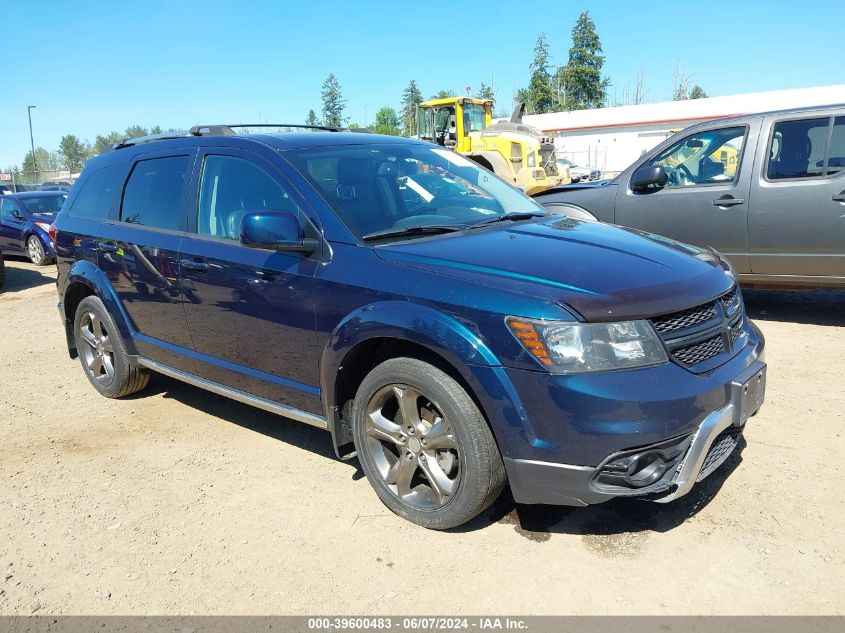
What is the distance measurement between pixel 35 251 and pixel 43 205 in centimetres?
111

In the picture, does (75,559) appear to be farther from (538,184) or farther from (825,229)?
(538,184)

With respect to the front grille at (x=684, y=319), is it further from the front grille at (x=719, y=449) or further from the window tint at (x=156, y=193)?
the window tint at (x=156, y=193)

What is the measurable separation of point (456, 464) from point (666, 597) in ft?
3.26

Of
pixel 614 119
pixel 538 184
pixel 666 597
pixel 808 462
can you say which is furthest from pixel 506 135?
pixel 614 119

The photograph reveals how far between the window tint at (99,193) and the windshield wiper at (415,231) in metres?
2.51

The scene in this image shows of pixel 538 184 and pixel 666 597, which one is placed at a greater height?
pixel 538 184

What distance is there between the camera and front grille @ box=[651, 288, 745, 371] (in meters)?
2.79

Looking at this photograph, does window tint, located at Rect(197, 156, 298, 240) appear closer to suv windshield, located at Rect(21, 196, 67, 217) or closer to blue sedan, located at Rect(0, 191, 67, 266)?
blue sedan, located at Rect(0, 191, 67, 266)

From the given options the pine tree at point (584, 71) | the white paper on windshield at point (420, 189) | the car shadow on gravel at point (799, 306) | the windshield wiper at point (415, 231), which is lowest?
the car shadow on gravel at point (799, 306)

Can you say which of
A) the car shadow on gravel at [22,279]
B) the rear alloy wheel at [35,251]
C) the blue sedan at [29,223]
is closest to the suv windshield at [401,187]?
the car shadow on gravel at [22,279]

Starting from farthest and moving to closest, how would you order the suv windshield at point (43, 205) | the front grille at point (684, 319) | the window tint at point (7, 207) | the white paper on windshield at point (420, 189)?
1. the window tint at point (7, 207)
2. the suv windshield at point (43, 205)
3. the white paper on windshield at point (420, 189)
4. the front grille at point (684, 319)

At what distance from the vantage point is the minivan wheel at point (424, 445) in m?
2.87

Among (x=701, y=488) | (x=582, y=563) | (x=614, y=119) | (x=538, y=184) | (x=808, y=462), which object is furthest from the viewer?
(x=614, y=119)

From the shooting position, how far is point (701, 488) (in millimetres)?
3420
